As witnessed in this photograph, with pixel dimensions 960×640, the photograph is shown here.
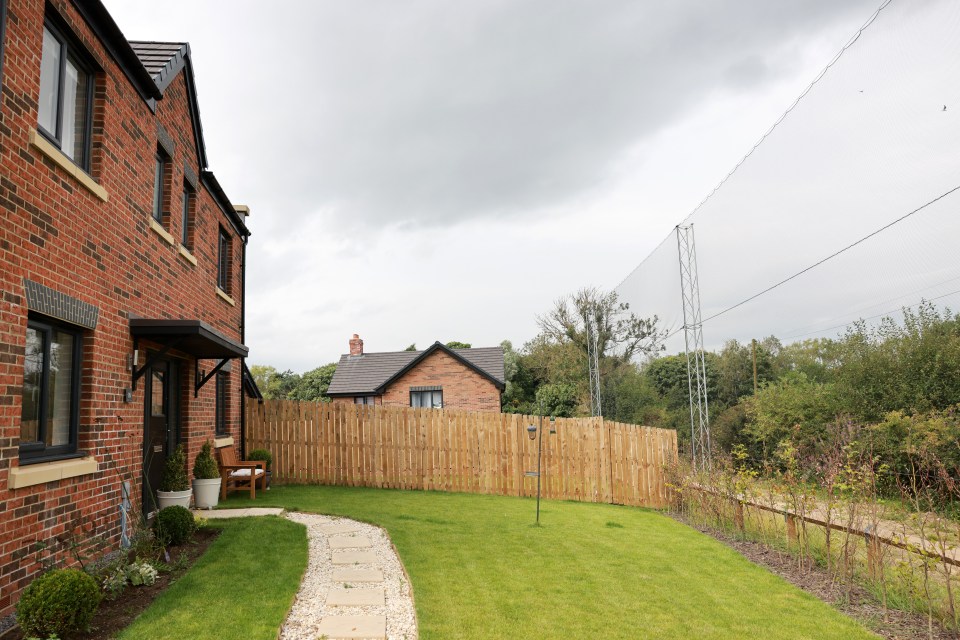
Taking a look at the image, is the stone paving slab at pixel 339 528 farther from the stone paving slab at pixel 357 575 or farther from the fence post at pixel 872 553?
the fence post at pixel 872 553

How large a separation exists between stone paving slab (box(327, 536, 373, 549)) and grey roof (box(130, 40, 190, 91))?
19.5ft

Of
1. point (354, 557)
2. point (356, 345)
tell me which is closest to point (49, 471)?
point (354, 557)

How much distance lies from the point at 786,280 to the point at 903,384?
2580 millimetres

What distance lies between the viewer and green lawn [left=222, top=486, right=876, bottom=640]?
476 centimetres

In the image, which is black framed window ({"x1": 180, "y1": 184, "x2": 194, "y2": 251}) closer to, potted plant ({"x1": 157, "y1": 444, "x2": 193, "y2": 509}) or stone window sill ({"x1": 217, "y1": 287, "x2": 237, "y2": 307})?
stone window sill ({"x1": 217, "y1": 287, "x2": 237, "y2": 307})

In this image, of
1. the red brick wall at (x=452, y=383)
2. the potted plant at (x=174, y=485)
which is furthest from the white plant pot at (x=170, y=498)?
the red brick wall at (x=452, y=383)

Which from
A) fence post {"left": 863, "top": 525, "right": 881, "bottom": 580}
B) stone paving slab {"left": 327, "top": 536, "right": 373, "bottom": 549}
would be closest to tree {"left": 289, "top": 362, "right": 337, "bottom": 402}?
stone paving slab {"left": 327, "top": 536, "right": 373, "bottom": 549}

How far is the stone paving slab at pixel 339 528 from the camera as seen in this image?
7734 millimetres

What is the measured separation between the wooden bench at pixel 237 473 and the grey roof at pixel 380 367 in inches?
655

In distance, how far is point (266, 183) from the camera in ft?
44.3

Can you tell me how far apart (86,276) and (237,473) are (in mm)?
6371

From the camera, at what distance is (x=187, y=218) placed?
955 cm

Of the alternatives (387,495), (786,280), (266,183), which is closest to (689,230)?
(786,280)

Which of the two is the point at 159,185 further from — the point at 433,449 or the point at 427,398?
the point at 427,398
